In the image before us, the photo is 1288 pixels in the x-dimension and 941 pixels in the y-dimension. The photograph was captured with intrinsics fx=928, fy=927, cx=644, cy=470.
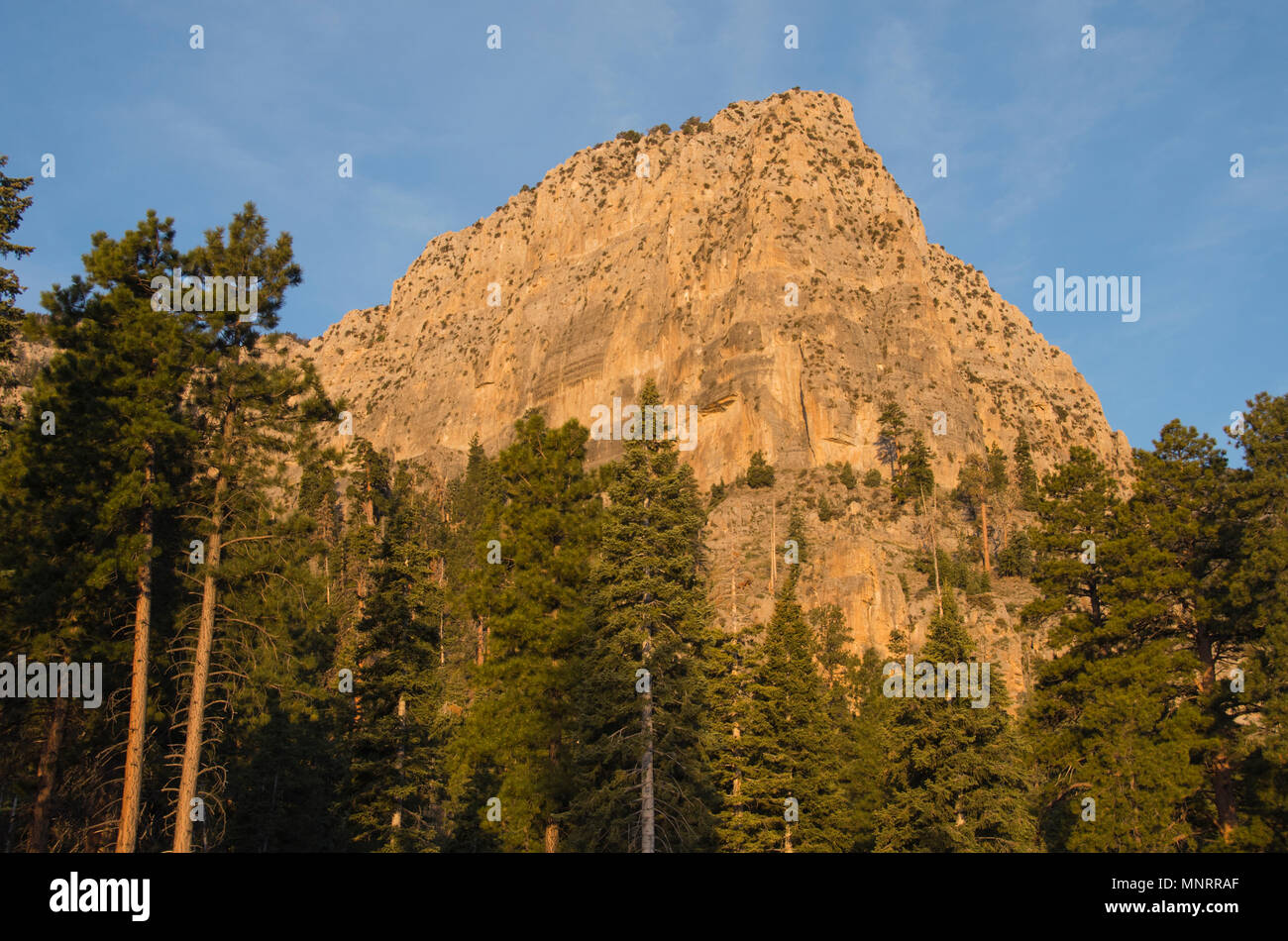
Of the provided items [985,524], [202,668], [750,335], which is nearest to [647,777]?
[202,668]

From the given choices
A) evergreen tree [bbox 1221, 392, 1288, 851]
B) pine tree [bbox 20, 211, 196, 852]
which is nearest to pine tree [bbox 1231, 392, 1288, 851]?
evergreen tree [bbox 1221, 392, 1288, 851]

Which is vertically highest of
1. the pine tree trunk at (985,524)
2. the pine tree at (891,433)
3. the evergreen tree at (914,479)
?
the pine tree at (891,433)

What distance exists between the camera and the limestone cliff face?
10956 cm

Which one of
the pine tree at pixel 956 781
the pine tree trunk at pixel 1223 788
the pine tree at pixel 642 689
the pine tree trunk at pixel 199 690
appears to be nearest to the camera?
the pine tree trunk at pixel 199 690

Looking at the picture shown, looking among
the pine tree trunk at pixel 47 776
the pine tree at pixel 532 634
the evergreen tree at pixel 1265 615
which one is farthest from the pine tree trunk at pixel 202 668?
the evergreen tree at pixel 1265 615

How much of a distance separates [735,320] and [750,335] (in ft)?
13.6

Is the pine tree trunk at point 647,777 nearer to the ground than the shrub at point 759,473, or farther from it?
nearer to the ground

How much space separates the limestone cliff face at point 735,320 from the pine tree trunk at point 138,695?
3285 inches

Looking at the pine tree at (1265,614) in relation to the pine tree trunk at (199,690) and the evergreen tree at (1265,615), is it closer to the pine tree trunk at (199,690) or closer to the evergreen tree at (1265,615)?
the evergreen tree at (1265,615)

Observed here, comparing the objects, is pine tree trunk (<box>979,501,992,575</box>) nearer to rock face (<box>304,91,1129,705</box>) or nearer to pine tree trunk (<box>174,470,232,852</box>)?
rock face (<box>304,91,1129,705</box>)

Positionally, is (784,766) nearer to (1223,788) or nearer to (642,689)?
(642,689)

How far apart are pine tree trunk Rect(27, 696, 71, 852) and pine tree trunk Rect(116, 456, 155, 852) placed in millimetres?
1673

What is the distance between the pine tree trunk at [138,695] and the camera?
2044 cm
